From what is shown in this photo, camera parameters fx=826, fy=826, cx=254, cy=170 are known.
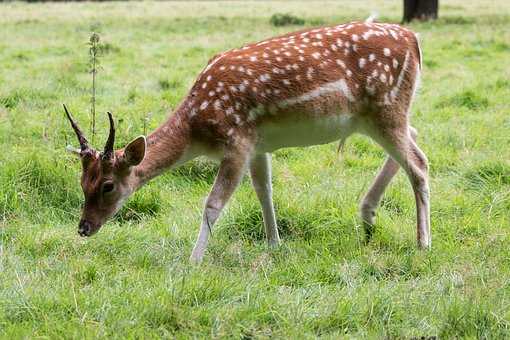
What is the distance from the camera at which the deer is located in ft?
15.9

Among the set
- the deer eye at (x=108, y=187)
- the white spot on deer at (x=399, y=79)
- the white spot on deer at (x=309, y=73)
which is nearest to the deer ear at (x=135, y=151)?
the deer eye at (x=108, y=187)

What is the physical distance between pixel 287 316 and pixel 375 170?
3.17 metres

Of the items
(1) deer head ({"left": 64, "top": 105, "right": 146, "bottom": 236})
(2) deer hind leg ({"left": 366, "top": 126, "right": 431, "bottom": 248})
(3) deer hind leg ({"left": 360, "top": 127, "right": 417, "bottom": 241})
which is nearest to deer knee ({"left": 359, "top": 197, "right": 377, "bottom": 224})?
(3) deer hind leg ({"left": 360, "top": 127, "right": 417, "bottom": 241})

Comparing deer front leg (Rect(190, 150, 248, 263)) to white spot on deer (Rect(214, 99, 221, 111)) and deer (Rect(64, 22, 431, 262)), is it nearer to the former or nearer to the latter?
deer (Rect(64, 22, 431, 262))

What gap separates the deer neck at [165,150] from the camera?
498 cm

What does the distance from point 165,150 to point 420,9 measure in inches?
629

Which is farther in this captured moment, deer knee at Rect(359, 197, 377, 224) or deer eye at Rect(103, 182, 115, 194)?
deer knee at Rect(359, 197, 377, 224)

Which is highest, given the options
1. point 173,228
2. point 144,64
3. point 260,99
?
point 260,99

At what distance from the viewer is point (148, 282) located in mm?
4391

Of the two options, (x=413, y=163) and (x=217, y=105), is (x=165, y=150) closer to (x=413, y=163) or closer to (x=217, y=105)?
(x=217, y=105)

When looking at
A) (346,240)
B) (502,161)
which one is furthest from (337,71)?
(502,161)

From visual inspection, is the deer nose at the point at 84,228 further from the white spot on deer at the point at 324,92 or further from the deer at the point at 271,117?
the white spot on deer at the point at 324,92

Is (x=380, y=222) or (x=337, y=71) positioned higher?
(x=337, y=71)

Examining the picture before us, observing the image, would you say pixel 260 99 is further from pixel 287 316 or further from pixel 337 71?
pixel 287 316
